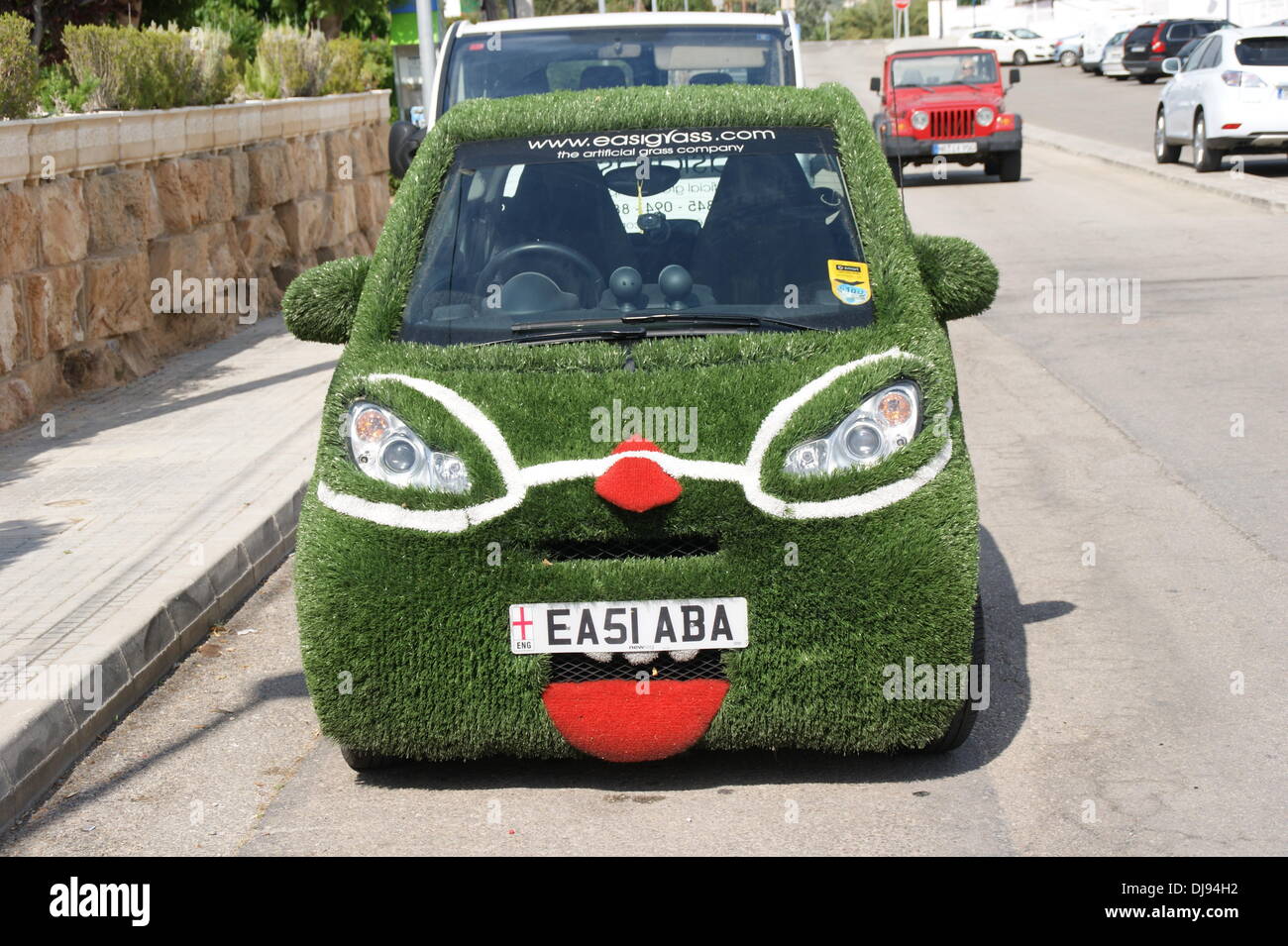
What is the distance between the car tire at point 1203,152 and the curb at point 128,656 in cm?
1944

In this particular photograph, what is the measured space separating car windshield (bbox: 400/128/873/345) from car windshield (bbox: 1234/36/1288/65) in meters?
19.9

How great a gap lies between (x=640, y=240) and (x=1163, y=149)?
22.9 m

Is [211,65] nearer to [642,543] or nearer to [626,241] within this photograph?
[626,241]

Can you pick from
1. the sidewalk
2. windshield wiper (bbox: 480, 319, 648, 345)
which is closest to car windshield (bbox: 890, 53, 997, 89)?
the sidewalk

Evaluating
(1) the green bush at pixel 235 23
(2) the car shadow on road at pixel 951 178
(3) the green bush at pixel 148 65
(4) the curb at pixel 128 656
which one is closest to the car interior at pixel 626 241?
(4) the curb at pixel 128 656

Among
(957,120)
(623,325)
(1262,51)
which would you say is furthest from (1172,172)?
(623,325)

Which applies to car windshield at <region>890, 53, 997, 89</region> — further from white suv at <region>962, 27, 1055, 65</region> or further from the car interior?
white suv at <region>962, 27, 1055, 65</region>

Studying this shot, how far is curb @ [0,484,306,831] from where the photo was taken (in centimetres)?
483

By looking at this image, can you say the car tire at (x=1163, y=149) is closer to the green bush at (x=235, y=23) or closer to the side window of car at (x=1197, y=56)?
the side window of car at (x=1197, y=56)

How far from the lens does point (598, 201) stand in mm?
5254

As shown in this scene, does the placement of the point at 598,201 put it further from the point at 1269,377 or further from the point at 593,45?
the point at 1269,377

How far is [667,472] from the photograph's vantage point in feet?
14.2

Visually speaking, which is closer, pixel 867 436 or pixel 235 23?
pixel 867 436

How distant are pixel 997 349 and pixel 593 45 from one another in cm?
380
